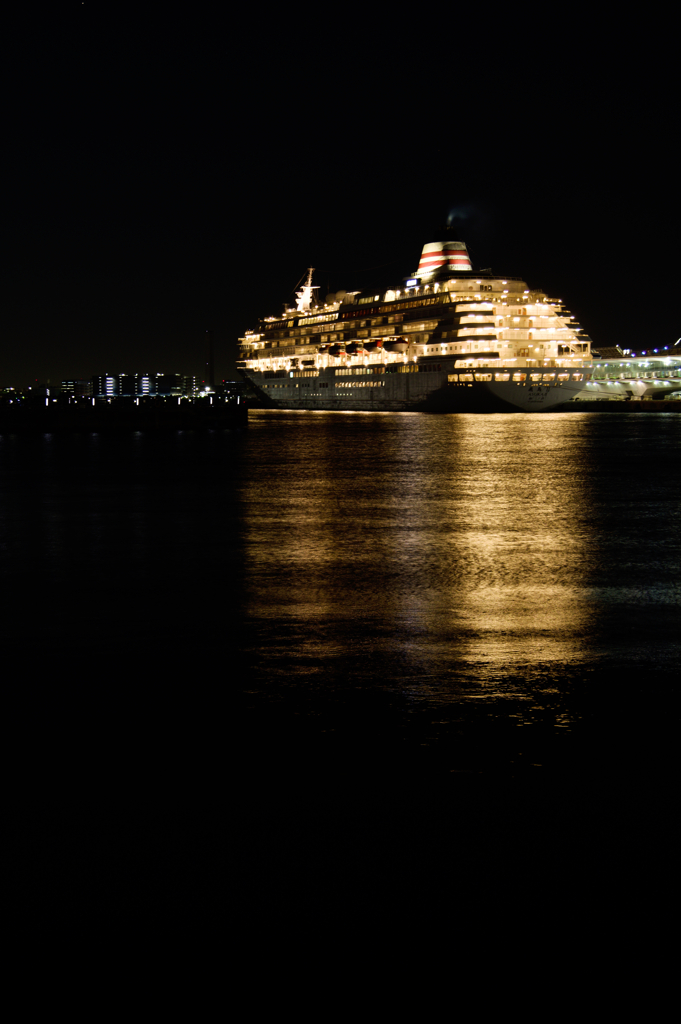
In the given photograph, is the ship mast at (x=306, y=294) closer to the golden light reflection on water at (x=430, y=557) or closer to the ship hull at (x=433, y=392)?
the ship hull at (x=433, y=392)

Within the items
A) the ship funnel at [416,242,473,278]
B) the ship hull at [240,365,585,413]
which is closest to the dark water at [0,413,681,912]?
the ship hull at [240,365,585,413]

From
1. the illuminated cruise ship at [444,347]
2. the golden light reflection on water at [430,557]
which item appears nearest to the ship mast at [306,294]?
the illuminated cruise ship at [444,347]

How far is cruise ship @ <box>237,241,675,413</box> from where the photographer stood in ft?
269

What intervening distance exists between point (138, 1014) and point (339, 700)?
2.98 meters

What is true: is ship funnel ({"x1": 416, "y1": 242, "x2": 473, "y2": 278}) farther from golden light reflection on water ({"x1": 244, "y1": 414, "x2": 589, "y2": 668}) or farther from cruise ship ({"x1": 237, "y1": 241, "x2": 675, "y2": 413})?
golden light reflection on water ({"x1": 244, "y1": 414, "x2": 589, "y2": 668})

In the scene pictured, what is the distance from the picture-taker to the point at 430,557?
1165 cm

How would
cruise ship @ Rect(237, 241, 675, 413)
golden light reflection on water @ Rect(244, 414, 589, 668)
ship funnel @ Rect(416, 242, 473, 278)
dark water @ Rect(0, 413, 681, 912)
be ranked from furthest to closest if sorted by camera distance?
ship funnel @ Rect(416, 242, 473, 278)
cruise ship @ Rect(237, 241, 675, 413)
golden light reflection on water @ Rect(244, 414, 589, 668)
dark water @ Rect(0, 413, 681, 912)

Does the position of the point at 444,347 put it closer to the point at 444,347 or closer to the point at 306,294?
the point at 444,347

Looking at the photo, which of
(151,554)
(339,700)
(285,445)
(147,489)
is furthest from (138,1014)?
(285,445)

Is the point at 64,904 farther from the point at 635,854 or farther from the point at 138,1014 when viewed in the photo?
the point at 635,854

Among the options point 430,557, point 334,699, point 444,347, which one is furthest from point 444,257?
point 334,699

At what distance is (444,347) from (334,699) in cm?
8281

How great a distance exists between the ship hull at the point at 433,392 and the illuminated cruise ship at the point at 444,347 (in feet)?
0.38

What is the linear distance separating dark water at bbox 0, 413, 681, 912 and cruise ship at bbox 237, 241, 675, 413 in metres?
69.8
